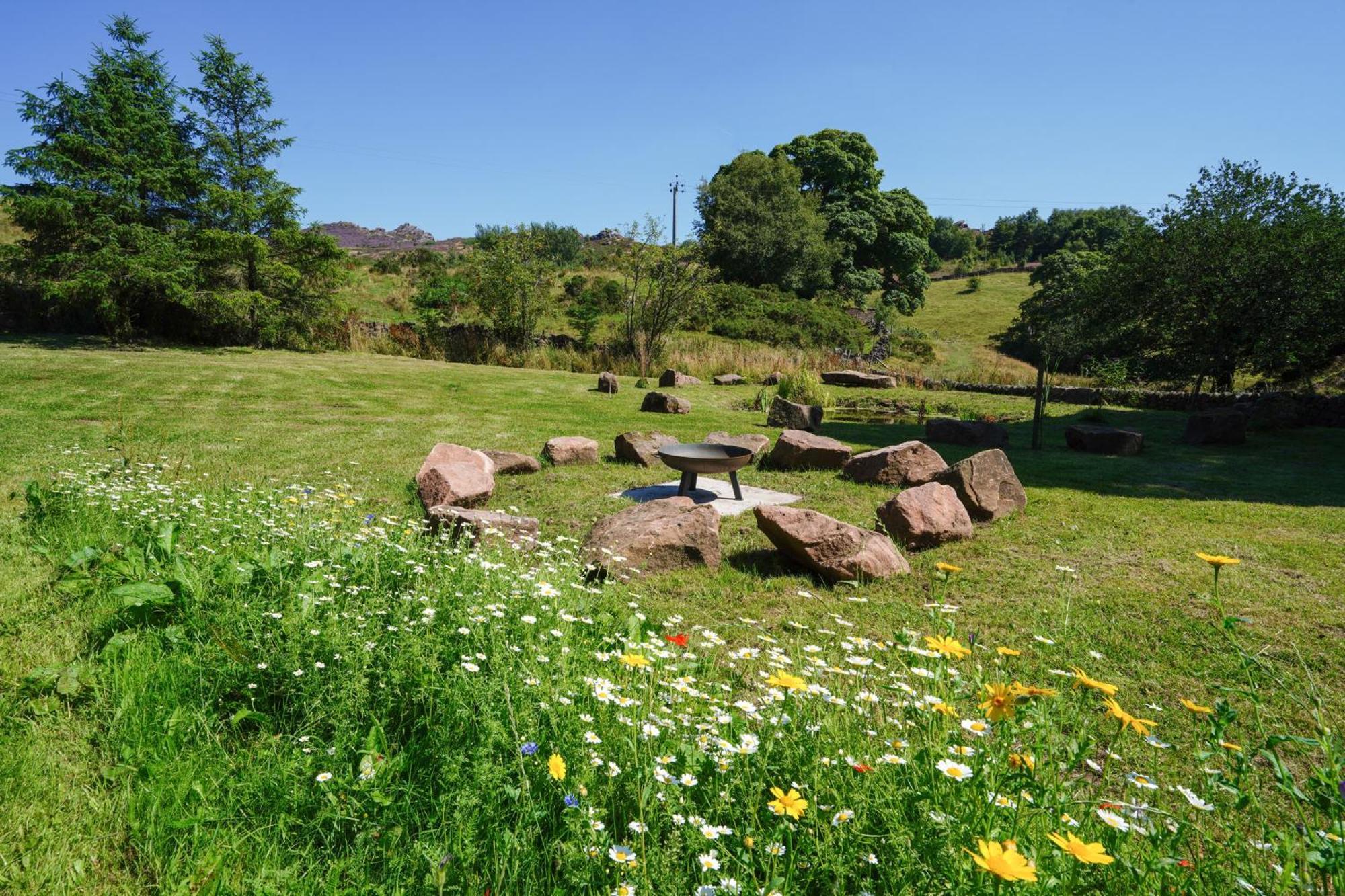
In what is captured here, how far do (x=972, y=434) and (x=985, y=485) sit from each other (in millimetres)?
5326

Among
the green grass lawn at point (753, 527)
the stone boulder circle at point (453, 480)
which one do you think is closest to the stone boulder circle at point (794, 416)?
the green grass lawn at point (753, 527)

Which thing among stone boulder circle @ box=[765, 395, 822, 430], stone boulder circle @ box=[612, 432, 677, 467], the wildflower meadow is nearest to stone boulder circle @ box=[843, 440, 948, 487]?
stone boulder circle @ box=[612, 432, 677, 467]

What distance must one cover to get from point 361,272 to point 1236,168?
3337cm

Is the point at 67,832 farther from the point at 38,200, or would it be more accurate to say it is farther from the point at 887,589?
the point at 38,200

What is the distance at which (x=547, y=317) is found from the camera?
2623 cm

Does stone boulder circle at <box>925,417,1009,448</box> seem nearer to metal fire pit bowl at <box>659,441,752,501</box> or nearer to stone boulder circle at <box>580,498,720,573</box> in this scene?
metal fire pit bowl at <box>659,441,752,501</box>

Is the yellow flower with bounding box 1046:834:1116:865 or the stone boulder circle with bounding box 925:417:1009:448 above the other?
the yellow flower with bounding box 1046:834:1116:865

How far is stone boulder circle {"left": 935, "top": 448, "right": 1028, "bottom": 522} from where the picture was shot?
615 centimetres

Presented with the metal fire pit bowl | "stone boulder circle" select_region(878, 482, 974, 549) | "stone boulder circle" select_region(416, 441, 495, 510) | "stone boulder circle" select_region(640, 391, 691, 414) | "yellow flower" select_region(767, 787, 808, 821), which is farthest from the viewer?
"stone boulder circle" select_region(640, 391, 691, 414)

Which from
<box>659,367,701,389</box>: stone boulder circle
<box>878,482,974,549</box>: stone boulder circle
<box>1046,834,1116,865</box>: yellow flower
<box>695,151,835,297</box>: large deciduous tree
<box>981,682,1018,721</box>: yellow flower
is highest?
<box>695,151,835,297</box>: large deciduous tree

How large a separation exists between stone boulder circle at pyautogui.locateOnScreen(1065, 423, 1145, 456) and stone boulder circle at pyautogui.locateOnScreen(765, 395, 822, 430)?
4.28 m

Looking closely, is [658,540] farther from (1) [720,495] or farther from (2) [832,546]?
(1) [720,495]

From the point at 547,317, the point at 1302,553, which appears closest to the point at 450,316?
the point at 547,317

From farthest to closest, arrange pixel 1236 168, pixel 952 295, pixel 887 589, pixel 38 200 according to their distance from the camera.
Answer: pixel 952 295 → pixel 1236 168 → pixel 38 200 → pixel 887 589
